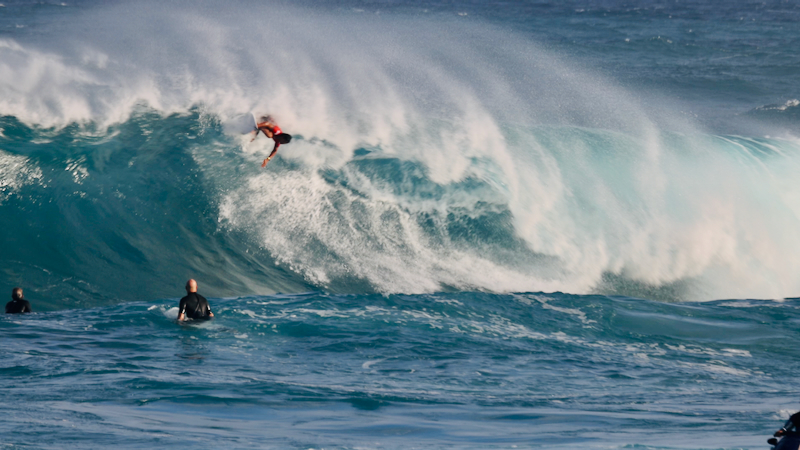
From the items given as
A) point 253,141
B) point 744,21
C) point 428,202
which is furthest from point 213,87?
point 744,21

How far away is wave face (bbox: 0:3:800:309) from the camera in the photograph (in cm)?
1262

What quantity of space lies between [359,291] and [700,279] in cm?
605

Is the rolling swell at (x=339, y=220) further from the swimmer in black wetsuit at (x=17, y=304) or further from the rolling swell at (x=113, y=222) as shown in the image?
the swimmer in black wetsuit at (x=17, y=304)

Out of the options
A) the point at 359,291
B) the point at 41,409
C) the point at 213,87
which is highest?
the point at 213,87

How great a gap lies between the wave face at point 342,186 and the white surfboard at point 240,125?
21 cm

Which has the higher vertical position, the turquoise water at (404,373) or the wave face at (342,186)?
the wave face at (342,186)

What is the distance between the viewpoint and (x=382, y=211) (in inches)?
539

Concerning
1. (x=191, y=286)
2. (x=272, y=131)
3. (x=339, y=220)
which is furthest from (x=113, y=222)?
(x=339, y=220)

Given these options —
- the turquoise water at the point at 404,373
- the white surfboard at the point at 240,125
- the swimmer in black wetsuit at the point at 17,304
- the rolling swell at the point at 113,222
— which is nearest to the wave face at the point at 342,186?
the rolling swell at the point at 113,222

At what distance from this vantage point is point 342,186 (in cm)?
1399

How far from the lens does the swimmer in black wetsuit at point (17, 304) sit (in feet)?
35.1

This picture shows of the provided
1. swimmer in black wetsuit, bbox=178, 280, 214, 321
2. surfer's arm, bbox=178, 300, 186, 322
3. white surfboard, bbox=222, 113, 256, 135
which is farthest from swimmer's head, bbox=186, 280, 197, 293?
white surfboard, bbox=222, 113, 256, 135

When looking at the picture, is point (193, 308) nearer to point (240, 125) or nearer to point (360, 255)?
point (360, 255)

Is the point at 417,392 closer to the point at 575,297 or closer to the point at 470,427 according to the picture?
the point at 470,427
